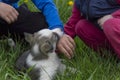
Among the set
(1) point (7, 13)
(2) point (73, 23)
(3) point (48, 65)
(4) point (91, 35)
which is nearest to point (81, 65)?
(3) point (48, 65)

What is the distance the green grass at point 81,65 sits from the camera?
337cm

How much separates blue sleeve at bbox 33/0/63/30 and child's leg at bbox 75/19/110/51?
18cm

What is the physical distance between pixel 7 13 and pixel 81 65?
2.36ft

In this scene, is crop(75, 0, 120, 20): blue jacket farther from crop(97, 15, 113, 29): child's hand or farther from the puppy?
the puppy

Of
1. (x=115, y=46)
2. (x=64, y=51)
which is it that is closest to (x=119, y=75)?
(x=115, y=46)

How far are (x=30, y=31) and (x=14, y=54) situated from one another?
15.4 inches

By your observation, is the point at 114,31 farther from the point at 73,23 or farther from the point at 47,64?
the point at 73,23

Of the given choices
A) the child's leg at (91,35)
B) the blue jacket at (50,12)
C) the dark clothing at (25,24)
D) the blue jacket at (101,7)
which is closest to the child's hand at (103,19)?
the blue jacket at (101,7)

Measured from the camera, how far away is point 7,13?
146 inches

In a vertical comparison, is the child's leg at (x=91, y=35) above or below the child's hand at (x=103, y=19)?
below

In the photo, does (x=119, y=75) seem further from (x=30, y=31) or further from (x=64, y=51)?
(x=30, y=31)

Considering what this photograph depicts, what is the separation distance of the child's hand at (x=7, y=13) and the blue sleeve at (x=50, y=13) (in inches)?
12.9

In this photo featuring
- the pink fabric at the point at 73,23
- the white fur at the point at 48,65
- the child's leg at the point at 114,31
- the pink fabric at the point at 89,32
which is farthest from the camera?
the pink fabric at the point at 73,23

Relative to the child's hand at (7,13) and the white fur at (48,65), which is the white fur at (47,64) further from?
the child's hand at (7,13)
